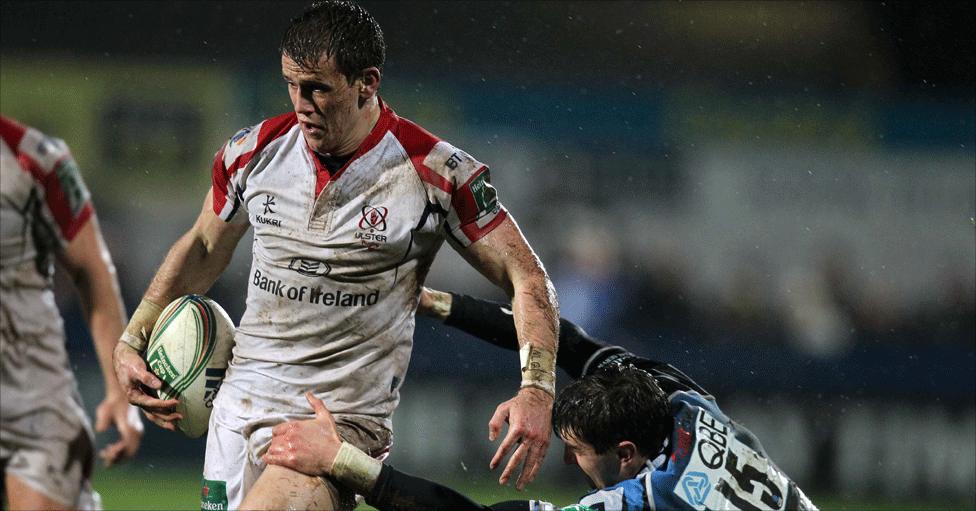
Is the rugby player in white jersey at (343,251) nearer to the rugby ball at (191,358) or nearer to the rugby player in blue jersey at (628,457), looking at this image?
the rugby ball at (191,358)

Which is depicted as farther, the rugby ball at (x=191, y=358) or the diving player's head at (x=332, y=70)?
the rugby ball at (x=191, y=358)

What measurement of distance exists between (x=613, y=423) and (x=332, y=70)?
4.51 feet

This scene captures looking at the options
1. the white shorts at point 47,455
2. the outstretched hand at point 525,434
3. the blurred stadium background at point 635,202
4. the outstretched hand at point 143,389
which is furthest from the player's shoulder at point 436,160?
the blurred stadium background at point 635,202

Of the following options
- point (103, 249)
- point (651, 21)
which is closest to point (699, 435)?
point (103, 249)

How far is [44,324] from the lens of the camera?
4277 mm

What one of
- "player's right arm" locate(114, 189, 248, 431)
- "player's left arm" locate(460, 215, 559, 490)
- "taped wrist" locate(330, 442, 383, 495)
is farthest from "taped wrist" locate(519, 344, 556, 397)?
"player's right arm" locate(114, 189, 248, 431)

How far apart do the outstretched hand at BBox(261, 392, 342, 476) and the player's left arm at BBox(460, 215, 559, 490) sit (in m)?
0.46

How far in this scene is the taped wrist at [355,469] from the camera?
3619 millimetres

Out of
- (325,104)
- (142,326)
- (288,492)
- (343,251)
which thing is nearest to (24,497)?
(142,326)

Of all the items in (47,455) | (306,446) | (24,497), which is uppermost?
(306,446)

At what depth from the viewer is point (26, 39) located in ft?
34.7

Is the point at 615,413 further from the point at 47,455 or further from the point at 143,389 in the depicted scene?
the point at 47,455

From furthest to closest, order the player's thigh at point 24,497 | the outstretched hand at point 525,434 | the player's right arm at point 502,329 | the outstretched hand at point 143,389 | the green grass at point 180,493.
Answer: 1. the green grass at point 180,493
2. the player's right arm at point 502,329
3. the player's thigh at point 24,497
4. the outstretched hand at point 143,389
5. the outstretched hand at point 525,434

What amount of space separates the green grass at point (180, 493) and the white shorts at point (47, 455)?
15.5 ft
